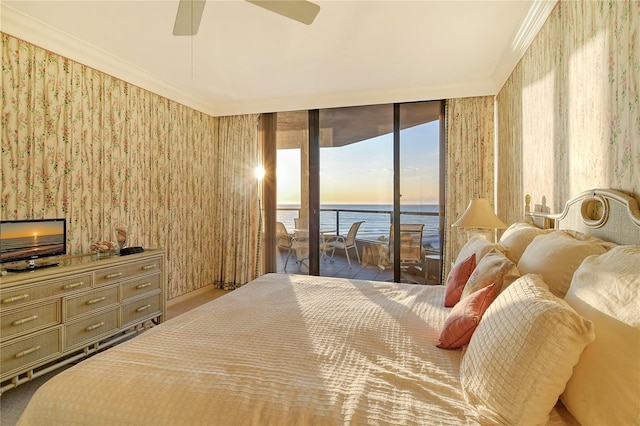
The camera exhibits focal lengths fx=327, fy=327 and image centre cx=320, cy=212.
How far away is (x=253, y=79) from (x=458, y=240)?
306 centimetres

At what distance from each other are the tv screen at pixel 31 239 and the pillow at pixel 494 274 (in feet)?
9.33

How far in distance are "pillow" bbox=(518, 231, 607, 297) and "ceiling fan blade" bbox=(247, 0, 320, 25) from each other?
5.67 feet

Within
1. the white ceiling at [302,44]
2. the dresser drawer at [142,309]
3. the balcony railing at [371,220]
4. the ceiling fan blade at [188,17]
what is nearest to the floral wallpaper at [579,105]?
the white ceiling at [302,44]

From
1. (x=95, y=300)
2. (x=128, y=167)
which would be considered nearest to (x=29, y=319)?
(x=95, y=300)

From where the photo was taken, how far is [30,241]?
230 cm

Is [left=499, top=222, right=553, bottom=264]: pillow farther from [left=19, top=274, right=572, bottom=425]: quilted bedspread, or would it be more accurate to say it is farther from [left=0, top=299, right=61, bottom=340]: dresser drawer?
[left=0, top=299, right=61, bottom=340]: dresser drawer

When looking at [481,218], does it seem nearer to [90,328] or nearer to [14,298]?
[90,328]

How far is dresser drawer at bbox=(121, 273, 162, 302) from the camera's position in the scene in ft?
9.19

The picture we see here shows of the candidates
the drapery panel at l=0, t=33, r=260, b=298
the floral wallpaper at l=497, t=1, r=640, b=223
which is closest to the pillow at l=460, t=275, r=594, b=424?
the floral wallpaper at l=497, t=1, r=640, b=223

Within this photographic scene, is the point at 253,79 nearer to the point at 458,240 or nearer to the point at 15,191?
the point at 15,191

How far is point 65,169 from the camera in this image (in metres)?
2.80

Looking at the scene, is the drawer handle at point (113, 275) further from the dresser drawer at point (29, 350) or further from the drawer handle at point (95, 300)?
the dresser drawer at point (29, 350)

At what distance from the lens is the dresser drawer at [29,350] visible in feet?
6.48

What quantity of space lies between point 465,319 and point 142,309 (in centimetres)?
277
